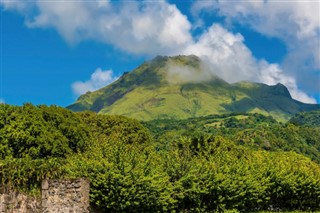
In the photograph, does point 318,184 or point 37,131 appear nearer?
point 318,184

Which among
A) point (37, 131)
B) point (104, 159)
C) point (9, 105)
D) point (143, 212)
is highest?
point (9, 105)

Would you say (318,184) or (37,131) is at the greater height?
(37,131)

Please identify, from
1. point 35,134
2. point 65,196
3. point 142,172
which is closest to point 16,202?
point 65,196

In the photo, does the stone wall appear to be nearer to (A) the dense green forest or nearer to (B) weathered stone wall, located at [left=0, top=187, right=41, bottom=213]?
(B) weathered stone wall, located at [left=0, top=187, right=41, bottom=213]

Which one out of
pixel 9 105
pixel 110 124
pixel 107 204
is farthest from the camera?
pixel 110 124

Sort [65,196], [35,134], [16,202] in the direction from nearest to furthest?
[65,196] < [16,202] < [35,134]

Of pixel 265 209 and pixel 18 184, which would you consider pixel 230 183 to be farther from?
pixel 18 184

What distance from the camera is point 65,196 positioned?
2078cm

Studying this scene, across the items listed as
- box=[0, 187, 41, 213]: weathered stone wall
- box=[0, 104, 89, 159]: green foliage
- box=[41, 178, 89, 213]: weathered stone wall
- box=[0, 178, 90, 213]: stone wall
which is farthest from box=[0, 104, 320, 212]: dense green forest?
box=[41, 178, 89, 213]: weathered stone wall

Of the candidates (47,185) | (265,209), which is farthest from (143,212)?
(265,209)

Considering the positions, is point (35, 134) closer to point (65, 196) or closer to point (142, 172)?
point (142, 172)

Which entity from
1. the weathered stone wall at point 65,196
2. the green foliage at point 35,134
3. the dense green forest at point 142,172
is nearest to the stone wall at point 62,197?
the weathered stone wall at point 65,196

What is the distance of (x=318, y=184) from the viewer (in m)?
46.6

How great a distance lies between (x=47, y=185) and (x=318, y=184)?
33.7m
